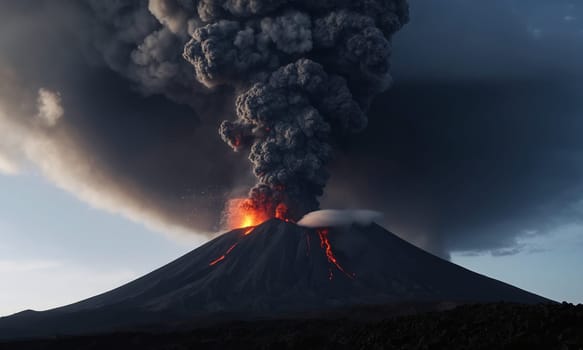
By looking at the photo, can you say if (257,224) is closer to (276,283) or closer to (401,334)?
(276,283)

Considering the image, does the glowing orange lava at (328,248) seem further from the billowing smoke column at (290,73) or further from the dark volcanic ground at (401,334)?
the dark volcanic ground at (401,334)

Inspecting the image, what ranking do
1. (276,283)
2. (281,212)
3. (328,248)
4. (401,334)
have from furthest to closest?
1. (328,248)
2. (281,212)
3. (276,283)
4. (401,334)

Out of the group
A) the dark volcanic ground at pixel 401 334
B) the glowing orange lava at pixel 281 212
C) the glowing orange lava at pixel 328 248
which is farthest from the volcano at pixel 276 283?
the dark volcanic ground at pixel 401 334

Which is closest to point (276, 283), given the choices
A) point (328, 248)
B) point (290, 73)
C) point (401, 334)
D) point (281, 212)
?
point (281, 212)

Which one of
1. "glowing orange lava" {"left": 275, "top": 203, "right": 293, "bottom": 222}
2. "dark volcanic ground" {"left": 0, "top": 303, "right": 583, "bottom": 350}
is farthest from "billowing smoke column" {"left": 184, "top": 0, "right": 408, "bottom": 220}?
"dark volcanic ground" {"left": 0, "top": 303, "right": 583, "bottom": 350}

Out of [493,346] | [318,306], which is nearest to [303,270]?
[318,306]

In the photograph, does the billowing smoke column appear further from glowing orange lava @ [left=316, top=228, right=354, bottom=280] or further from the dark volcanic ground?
the dark volcanic ground
